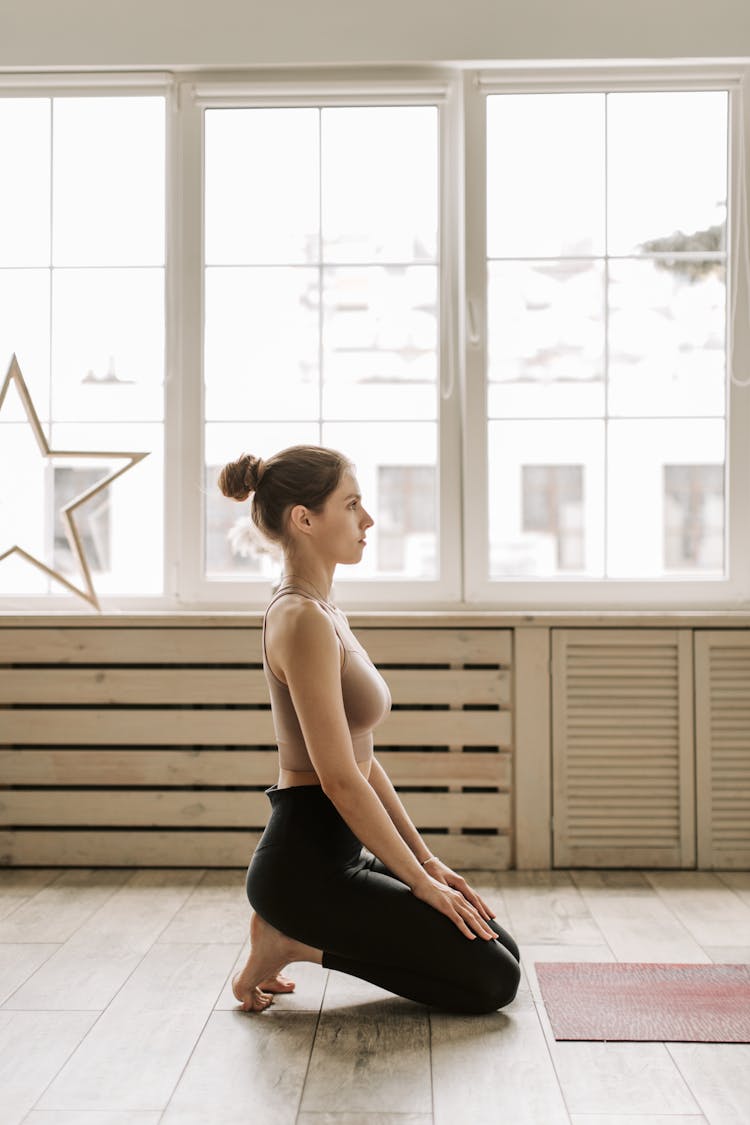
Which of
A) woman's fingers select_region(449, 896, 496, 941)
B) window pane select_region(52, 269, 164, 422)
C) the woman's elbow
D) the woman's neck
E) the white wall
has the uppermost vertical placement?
the white wall

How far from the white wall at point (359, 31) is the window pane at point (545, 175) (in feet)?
0.53

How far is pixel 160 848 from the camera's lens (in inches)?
126

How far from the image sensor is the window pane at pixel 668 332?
11.2ft

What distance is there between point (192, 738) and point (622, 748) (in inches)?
46.9

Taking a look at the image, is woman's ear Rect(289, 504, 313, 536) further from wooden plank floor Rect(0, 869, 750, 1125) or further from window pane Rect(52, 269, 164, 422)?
window pane Rect(52, 269, 164, 422)

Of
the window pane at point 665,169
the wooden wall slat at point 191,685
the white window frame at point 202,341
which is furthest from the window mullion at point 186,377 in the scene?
the window pane at point 665,169

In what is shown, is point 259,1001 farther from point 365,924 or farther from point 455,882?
point 455,882

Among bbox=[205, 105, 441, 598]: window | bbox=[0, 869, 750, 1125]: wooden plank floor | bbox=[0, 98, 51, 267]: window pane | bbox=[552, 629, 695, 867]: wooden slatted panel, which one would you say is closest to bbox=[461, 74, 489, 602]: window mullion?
bbox=[205, 105, 441, 598]: window

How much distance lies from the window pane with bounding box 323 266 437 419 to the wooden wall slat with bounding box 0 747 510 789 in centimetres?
102

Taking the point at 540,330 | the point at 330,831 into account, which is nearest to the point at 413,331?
the point at 540,330

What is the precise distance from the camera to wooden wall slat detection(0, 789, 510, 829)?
3.15 metres

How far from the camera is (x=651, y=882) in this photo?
3045 millimetres

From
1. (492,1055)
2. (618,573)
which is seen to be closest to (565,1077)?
(492,1055)

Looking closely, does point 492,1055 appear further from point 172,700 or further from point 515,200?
point 515,200
